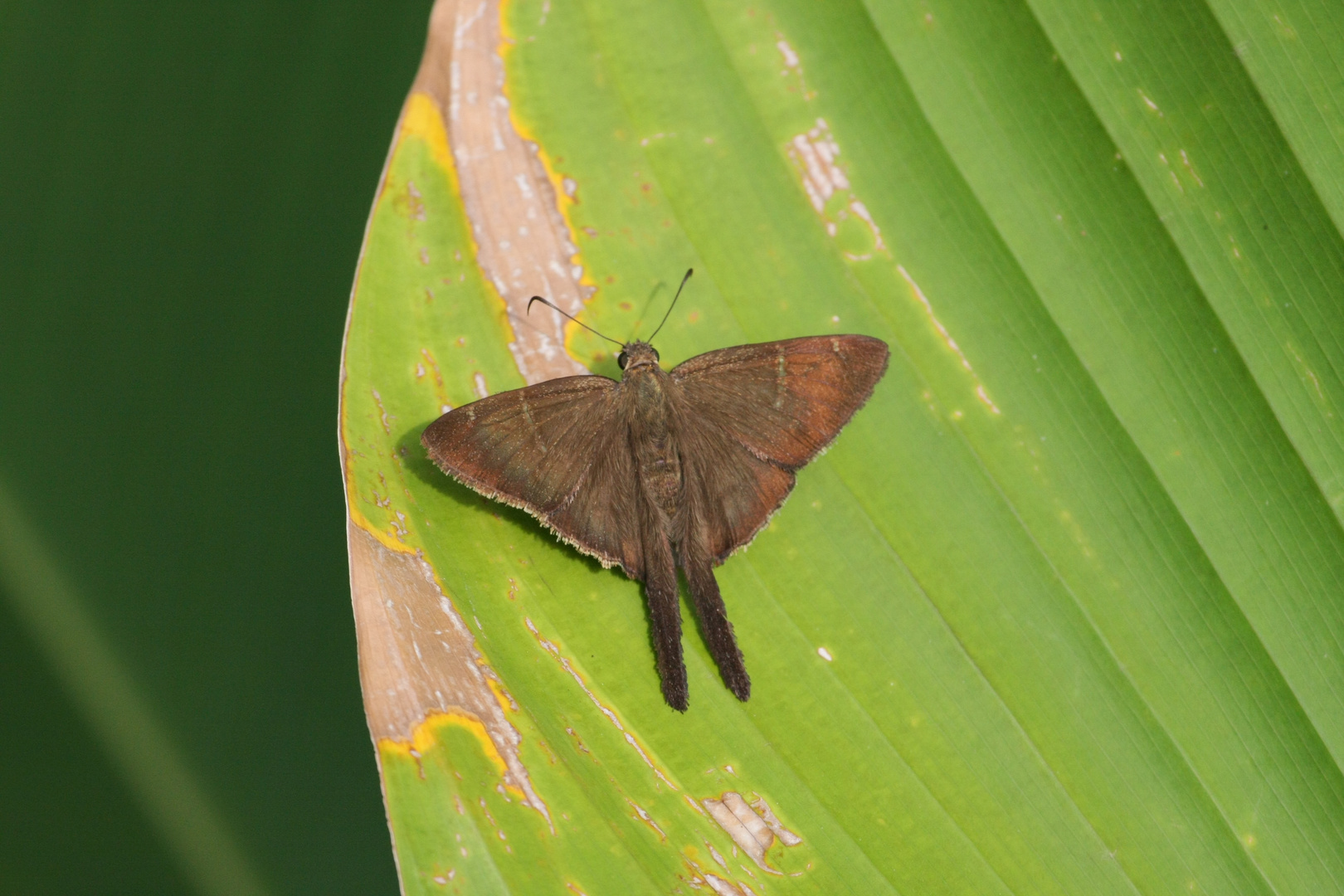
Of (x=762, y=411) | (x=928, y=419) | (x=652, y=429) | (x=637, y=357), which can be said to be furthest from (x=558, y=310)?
(x=928, y=419)

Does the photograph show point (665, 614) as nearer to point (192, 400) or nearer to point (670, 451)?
point (670, 451)

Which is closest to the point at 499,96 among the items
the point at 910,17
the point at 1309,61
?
the point at 910,17

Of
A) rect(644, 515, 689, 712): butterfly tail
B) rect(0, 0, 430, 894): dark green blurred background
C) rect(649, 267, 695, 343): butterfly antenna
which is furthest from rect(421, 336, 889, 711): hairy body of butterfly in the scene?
rect(0, 0, 430, 894): dark green blurred background

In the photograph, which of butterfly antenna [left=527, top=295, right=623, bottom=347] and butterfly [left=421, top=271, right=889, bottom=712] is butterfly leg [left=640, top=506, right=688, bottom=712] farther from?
butterfly antenna [left=527, top=295, right=623, bottom=347]

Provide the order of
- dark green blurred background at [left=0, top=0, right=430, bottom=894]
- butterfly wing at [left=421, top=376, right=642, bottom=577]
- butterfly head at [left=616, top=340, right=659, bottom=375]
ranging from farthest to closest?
dark green blurred background at [left=0, top=0, right=430, bottom=894], butterfly head at [left=616, top=340, right=659, bottom=375], butterfly wing at [left=421, top=376, right=642, bottom=577]

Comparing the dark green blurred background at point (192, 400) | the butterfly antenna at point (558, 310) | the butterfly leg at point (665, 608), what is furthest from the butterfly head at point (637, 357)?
the dark green blurred background at point (192, 400)

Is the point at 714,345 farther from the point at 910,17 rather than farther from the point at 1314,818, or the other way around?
the point at 1314,818

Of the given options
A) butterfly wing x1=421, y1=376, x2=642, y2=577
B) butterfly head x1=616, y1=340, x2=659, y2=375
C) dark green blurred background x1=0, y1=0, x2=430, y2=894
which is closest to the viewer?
butterfly wing x1=421, y1=376, x2=642, y2=577
